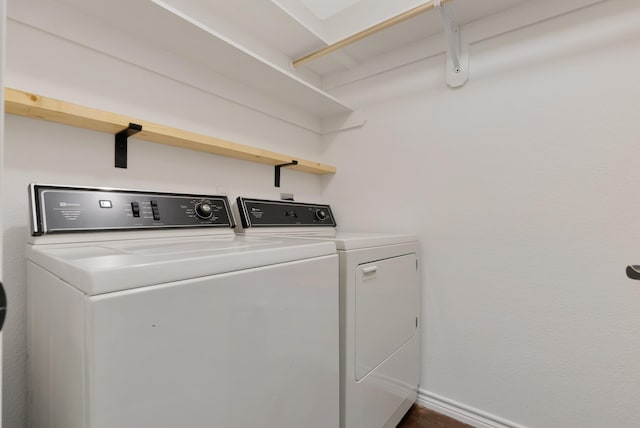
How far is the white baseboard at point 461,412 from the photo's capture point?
1440 millimetres

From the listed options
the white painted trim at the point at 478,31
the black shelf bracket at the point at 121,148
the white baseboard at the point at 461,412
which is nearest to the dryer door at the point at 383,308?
the white baseboard at the point at 461,412

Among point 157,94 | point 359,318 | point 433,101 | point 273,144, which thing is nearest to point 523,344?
point 359,318

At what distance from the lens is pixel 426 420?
153 centimetres

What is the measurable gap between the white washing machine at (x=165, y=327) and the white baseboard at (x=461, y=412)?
87 centimetres

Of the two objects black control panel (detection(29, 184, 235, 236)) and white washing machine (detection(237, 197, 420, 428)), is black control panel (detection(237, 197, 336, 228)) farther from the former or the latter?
black control panel (detection(29, 184, 235, 236))

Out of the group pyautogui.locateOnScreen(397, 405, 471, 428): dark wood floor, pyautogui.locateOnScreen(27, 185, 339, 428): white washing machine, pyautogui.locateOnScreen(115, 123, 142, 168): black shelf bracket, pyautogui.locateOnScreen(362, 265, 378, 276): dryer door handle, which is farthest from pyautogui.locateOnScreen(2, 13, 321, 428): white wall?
pyautogui.locateOnScreen(397, 405, 471, 428): dark wood floor

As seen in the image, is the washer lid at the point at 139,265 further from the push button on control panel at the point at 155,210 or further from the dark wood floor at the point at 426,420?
the dark wood floor at the point at 426,420

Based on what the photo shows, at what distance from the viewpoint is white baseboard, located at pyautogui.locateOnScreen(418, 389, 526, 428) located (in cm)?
144

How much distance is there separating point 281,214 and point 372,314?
75 centimetres

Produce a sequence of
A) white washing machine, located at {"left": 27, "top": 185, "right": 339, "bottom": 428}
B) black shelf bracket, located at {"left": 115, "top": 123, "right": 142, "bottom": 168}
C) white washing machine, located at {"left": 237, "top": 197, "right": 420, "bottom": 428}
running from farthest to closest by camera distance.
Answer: black shelf bracket, located at {"left": 115, "top": 123, "right": 142, "bottom": 168}
white washing machine, located at {"left": 237, "top": 197, "right": 420, "bottom": 428}
white washing machine, located at {"left": 27, "top": 185, "right": 339, "bottom": 428}

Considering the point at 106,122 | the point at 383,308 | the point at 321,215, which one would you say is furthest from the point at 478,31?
the point at 106,122

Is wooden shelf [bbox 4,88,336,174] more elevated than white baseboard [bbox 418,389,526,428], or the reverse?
wooden shelf [bbox 4,88,336,174]

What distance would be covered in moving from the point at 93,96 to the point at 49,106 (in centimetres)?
24

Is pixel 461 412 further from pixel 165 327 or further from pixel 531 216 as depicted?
pixel 165 327
